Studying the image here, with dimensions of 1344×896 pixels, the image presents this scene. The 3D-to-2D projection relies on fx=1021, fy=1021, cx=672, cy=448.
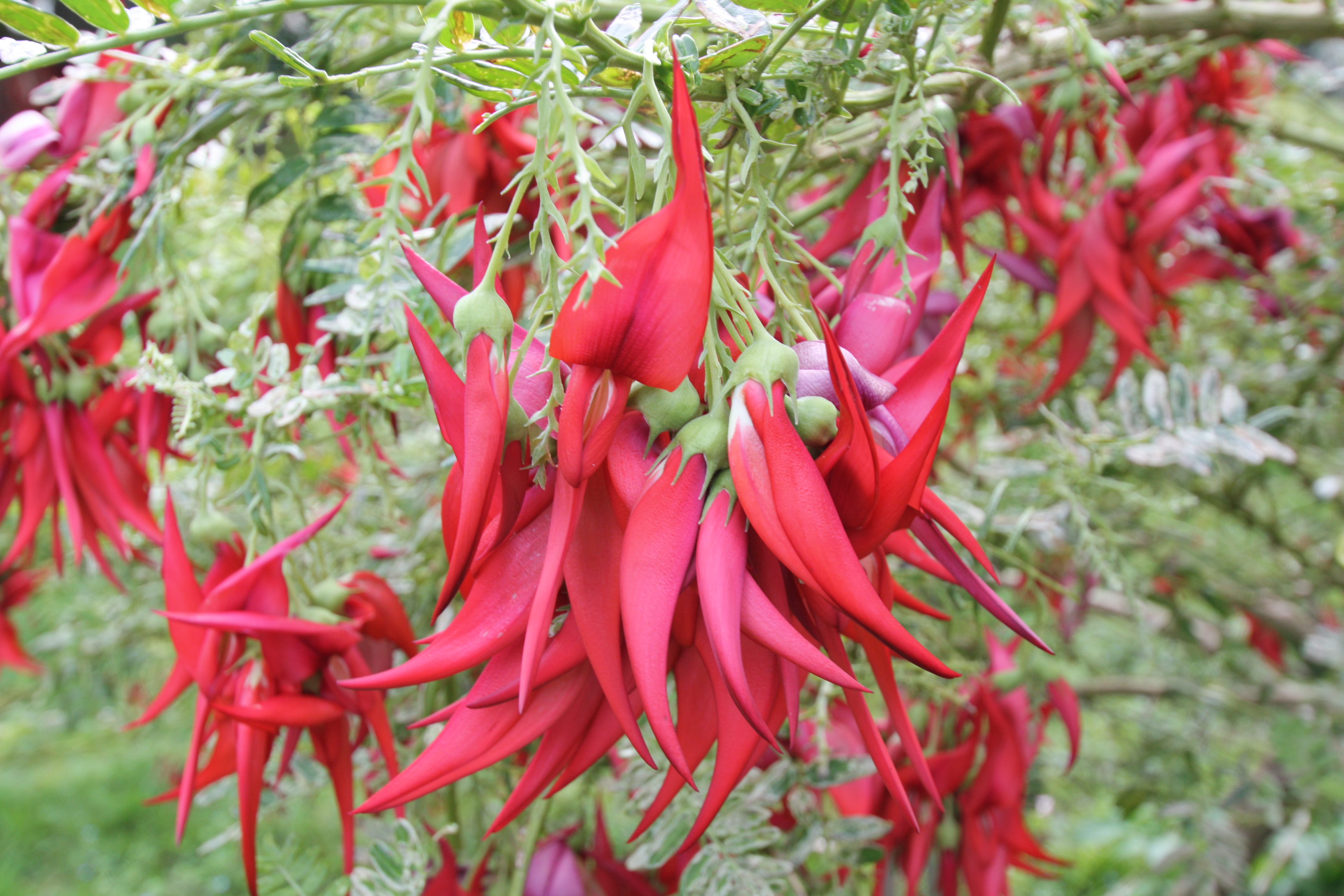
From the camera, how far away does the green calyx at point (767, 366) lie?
34cm

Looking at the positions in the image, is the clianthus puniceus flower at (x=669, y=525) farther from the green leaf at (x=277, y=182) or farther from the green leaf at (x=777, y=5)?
the green leaf at (x=277, y=182)

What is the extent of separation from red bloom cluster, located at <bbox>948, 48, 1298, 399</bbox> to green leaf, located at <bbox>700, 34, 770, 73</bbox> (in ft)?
0.84

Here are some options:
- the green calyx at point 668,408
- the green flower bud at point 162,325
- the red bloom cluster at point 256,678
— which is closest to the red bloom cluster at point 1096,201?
the green calyx at point 668,408

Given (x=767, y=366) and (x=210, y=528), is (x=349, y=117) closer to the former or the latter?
(x=210, y=528)

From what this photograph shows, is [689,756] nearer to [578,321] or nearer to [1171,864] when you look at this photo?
[578,321]

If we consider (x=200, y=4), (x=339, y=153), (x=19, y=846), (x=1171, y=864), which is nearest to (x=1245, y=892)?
(x=1171, y=864)

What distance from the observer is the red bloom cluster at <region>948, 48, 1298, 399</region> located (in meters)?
0.73

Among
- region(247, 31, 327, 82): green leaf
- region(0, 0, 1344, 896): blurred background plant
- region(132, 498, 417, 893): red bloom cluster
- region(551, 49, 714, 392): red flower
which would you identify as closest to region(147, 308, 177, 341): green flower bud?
region(0, 0, 1344, 896): blurred background plant

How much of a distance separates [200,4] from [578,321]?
0.33 m

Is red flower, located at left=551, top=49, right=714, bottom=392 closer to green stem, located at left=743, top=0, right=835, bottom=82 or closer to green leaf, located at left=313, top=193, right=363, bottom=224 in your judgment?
green stem, located at left=743, top=0, right=835, bottom=82

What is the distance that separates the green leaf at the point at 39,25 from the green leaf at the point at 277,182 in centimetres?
23

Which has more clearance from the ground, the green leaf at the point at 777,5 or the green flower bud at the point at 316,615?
the green leaf at the point at 777,5

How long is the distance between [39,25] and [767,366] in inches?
13.9

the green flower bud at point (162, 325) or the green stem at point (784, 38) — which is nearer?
the green stem at point (784, 38)
